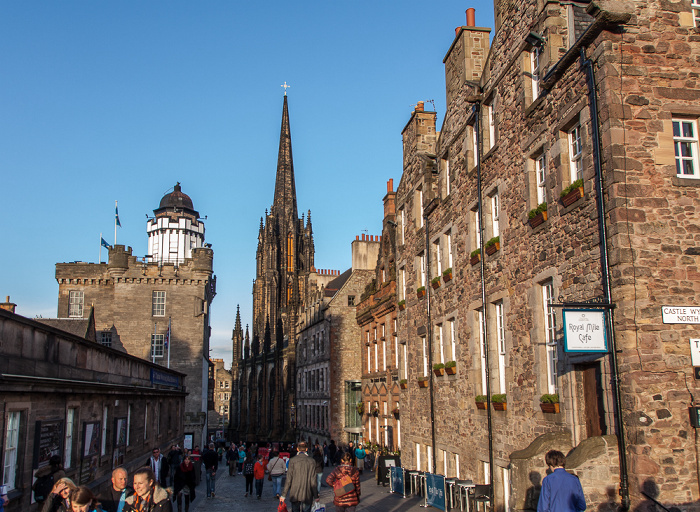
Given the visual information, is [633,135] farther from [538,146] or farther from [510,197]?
[510,197]

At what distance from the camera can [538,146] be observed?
13.7 meters

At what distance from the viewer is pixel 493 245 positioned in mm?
16266

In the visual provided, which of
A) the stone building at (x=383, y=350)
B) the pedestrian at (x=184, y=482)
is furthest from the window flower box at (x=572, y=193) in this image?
the stone building at (x=383, y=350)

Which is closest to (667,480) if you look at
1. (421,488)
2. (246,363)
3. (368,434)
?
(421,488)

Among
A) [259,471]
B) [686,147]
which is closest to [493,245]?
[686,147]

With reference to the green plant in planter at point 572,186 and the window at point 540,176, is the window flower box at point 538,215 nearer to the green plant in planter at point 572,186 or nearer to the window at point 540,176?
the window at point 540,176

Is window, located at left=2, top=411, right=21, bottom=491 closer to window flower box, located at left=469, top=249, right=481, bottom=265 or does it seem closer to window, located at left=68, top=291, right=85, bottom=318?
window flower box, located at left=469, top=249, right=481, bottom=265

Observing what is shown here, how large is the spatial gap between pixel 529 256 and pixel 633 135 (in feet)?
13.0

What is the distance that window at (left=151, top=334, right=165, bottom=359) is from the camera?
46969 millimetres

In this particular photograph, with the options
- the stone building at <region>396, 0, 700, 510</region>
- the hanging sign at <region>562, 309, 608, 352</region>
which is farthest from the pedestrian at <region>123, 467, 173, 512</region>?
the hanging sign at <region>562, 309, 608, 352</region>

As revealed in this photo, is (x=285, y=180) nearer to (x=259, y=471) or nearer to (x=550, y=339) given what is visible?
(x=259, y=471)

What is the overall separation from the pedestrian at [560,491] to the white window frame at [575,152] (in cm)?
581

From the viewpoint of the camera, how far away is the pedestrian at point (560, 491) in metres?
7.99

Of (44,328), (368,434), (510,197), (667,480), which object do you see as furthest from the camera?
(368,434)
